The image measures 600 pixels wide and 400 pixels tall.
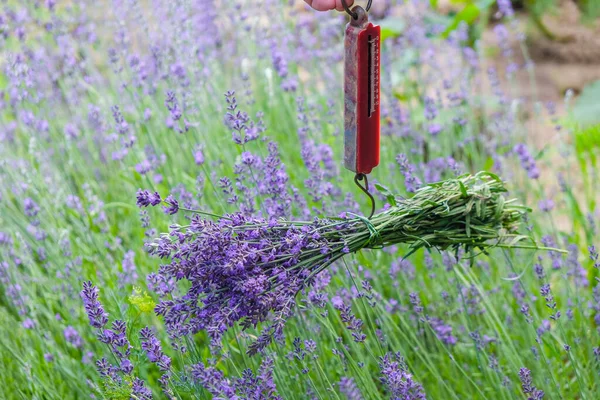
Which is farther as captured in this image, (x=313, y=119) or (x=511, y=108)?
(x=511, y=108)

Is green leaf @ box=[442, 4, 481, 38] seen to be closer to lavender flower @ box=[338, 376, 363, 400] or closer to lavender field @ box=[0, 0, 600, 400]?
lavender field @ box=[0, 0, 600, 400]

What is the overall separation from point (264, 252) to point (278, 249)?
0.10 feet

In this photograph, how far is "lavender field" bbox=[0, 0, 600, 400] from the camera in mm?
1420

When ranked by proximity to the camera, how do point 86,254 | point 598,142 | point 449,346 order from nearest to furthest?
point 449,346, point 86,254, point 598,142

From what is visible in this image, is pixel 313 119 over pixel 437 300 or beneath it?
over

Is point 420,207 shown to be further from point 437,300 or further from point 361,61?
point 437,300

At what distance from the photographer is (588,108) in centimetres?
396

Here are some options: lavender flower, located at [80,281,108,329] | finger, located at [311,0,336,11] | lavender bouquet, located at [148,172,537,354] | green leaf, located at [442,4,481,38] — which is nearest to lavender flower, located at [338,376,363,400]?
lavender bouquet, located at [148,172,537,354]

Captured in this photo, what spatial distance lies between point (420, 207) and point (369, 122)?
0.28 m

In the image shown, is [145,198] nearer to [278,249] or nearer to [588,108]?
[278,249]

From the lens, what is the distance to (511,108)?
3154 millimetres

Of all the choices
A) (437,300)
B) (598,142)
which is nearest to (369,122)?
(437,300)

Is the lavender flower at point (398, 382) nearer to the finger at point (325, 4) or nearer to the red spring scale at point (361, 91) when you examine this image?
the red spring scale at point (361, 91)

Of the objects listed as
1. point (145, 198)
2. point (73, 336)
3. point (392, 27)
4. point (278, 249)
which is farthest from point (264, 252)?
point (392, 27)
